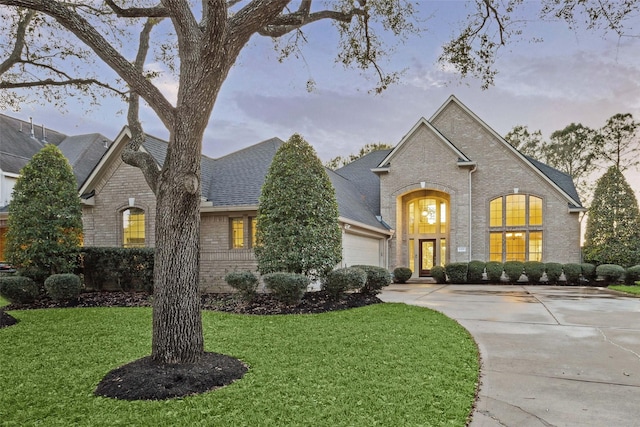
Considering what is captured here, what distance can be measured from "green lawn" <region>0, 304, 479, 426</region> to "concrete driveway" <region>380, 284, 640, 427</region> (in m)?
0.35

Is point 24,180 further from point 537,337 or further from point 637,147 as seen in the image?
point 637,147

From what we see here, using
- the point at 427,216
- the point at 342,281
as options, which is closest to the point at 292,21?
the point at 342,281

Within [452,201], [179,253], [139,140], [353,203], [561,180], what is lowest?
[179,253]

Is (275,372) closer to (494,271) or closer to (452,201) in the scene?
(494,271)

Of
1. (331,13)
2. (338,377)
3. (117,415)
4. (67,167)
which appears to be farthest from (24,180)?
(338,377)

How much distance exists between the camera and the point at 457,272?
60.8 ft

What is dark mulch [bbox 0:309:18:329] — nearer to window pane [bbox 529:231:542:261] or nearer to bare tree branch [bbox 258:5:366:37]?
bare tree branch [bbox 258:5:366:37]

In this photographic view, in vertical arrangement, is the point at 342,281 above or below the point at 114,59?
below

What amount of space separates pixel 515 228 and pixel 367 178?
8353 mm

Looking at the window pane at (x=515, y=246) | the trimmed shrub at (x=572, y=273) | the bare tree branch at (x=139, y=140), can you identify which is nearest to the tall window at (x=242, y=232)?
the bare tree branch at (x=139, y=140)

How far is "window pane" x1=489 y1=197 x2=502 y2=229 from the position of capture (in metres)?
20.3

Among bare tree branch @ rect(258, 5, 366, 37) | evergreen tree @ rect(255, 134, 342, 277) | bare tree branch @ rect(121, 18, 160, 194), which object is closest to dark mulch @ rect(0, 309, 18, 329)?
bare tree branch @ rect(121, 18, 160, 194)

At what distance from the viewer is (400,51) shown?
9.55 meters

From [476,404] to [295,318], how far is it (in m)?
4.95
